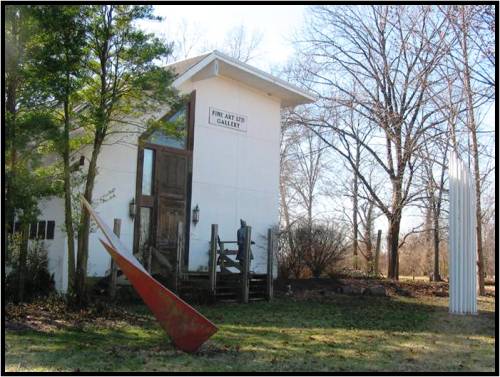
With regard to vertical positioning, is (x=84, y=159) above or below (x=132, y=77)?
below

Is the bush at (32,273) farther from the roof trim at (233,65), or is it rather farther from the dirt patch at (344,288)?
the dirt patch at (344,288)

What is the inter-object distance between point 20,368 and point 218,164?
420 inches

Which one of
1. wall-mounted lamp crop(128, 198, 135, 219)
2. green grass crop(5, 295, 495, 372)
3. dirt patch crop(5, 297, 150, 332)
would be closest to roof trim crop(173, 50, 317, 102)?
wall-mounted lamp crop(128, 198, 135, 219)

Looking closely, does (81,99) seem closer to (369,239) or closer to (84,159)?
(84,159)

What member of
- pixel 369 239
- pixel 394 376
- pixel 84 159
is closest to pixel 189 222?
pixel 84 159

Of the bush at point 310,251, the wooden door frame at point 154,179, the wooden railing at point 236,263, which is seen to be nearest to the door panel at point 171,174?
the wooden door frame at point 154,179

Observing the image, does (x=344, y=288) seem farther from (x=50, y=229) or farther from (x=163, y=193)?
(x=50, y=229)

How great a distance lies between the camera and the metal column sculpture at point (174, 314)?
277 inches

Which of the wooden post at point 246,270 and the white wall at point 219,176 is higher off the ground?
the white wall at point 219,176

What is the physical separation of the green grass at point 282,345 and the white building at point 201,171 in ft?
10.8

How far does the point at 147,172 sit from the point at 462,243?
25.5 ft

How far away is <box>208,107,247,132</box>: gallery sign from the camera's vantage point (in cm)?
1647

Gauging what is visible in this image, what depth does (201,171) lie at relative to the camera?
16062mm

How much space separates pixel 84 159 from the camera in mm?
12945
